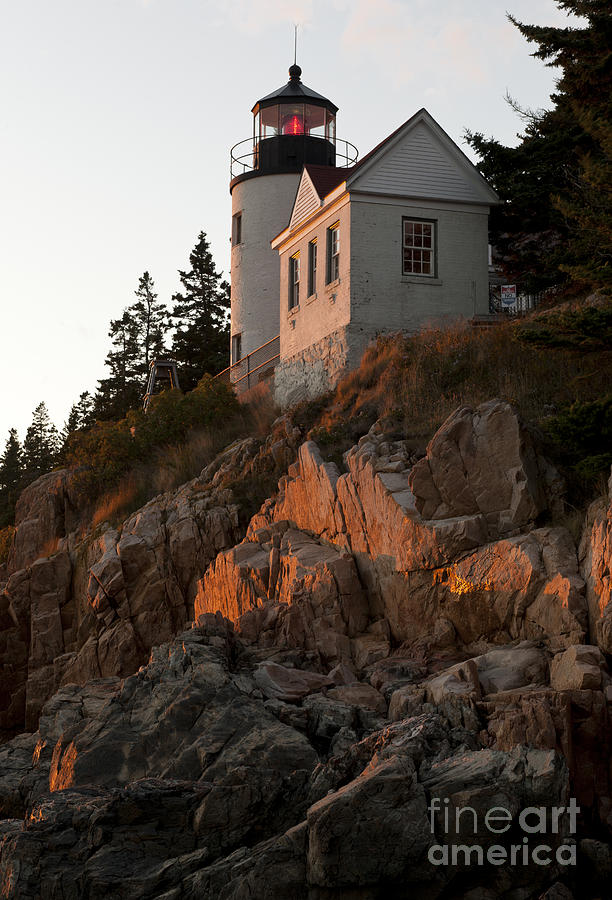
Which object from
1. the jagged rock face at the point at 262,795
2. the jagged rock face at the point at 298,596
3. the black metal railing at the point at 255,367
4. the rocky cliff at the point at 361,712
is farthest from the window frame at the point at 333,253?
the jagged rock face at the point at 262,795

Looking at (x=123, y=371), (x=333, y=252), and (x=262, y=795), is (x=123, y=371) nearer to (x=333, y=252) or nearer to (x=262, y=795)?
(x=333, y=252)

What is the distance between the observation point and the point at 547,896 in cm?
984

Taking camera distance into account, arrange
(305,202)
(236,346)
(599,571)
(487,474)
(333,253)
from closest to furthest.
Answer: (599,571), (487,474), (333,253), (305,202), (236,346)

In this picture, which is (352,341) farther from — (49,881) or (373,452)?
(49,881)

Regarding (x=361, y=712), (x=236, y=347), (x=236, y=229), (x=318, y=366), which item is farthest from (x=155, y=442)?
(x=361, y=712)

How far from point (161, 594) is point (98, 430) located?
1032 cm

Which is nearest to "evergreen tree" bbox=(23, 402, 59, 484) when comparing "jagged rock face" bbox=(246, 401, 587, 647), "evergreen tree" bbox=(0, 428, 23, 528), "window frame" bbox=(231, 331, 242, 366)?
"evergreen tree" bbox=(0, 428, 23, 528)

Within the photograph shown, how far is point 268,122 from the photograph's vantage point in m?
37.2

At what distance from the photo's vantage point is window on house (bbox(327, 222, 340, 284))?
88.5ft

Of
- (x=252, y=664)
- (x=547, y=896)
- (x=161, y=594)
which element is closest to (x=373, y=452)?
(x=252, y=664)

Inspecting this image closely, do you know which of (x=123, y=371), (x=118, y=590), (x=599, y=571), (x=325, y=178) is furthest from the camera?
(x=123, y=371)

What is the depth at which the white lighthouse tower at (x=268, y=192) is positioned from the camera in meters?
36.0

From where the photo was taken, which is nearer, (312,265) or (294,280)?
(312,265)

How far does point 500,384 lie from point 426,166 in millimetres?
9387
